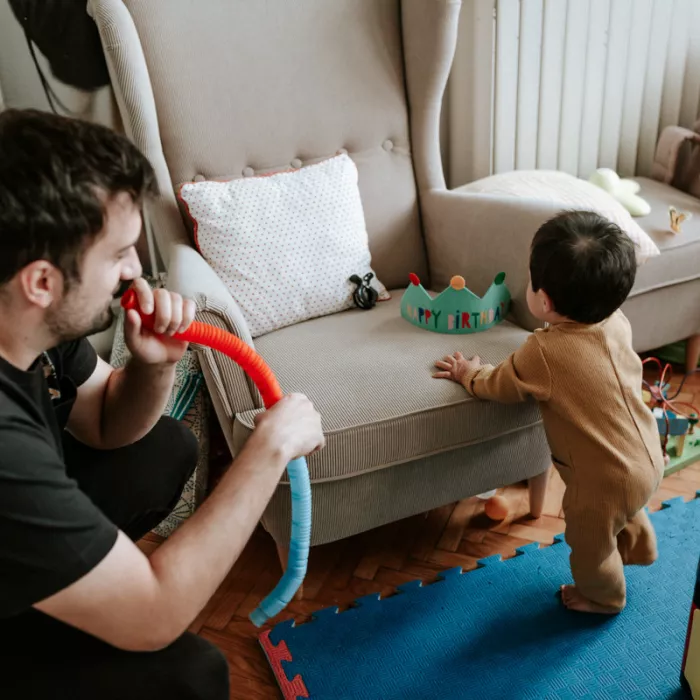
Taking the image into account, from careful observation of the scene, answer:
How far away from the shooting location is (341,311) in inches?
71.0

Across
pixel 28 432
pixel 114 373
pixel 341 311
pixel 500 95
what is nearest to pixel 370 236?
pixel 341 311

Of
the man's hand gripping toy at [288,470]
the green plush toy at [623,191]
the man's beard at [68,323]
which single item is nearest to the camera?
the man's beard at [68,323]

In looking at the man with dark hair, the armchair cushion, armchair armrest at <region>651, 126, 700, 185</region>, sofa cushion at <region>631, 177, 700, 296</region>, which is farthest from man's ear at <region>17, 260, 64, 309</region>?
armchair armrest at <region>651, 126, 700, 185</region>

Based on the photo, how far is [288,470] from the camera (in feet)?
3.55

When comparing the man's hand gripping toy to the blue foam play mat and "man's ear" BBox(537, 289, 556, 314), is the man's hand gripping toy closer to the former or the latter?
the blue foam play mat

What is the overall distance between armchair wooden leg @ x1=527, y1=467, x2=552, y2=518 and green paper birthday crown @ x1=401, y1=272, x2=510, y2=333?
384mm

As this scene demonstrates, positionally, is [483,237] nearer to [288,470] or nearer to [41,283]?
[288,470]

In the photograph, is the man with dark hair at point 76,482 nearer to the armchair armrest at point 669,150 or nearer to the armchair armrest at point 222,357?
the armchair armrest at point 222,357

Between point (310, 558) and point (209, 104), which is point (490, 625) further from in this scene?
point (209, 104)

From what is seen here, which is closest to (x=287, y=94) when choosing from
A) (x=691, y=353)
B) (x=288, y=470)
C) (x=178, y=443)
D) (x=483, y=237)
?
(x=483, y=237)

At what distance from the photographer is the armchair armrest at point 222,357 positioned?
50.7 inches

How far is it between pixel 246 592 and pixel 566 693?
0.70 meters

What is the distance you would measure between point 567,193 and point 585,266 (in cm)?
89

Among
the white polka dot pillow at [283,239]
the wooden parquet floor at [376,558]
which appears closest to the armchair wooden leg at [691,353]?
the wooden parquet floor at [376,558]
